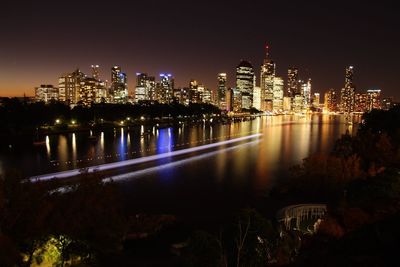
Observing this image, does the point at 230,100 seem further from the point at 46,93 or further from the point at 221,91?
the point at 46,93

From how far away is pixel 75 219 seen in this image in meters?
6.61

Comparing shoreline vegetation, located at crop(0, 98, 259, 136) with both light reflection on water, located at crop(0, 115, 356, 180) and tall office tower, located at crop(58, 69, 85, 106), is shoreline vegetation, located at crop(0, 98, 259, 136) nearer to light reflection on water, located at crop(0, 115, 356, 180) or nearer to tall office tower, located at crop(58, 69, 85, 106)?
light reflection on water, located at crop(0, 115, 356, 180)

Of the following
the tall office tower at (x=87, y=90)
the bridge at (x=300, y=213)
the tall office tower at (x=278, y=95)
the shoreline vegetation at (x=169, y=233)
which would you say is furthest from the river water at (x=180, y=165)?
the tall office tower at (x=278, y=95)

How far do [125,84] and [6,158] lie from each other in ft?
302

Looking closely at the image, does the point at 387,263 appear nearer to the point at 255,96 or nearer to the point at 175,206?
the point at 175,206

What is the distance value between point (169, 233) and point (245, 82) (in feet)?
346

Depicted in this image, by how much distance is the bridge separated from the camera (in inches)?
408

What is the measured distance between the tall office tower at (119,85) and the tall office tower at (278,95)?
46825 mm

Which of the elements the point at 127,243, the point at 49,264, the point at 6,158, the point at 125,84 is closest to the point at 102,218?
the point at 49,264

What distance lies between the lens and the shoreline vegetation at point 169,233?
5035mm

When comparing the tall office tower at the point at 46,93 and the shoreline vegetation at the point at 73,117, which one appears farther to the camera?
the tall office tower at the point at 46,93

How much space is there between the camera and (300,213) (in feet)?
35.0

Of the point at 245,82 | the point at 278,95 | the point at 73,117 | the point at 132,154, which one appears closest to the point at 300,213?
the point at 132,154

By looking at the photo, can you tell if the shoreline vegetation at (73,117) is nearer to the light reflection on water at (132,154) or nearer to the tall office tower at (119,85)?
the light reflection on water at (132,154)
